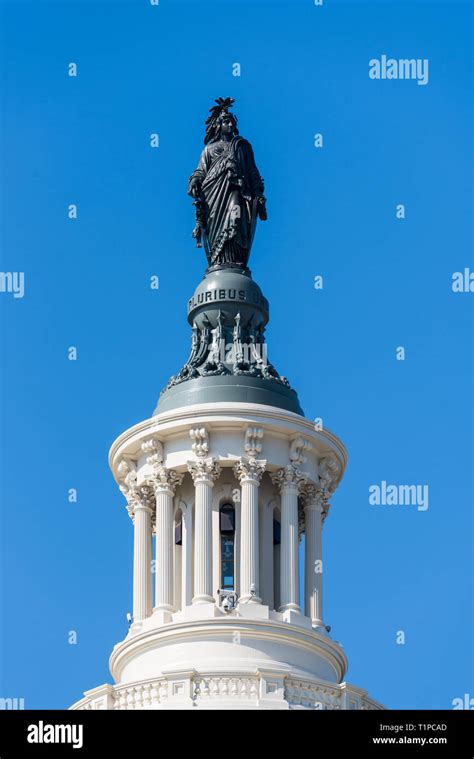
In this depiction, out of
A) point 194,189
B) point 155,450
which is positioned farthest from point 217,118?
point 155,450

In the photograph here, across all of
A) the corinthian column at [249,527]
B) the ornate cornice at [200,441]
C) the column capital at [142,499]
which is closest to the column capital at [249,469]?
the corinthian column at [249,527]

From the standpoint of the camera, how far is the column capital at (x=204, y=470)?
312 ft

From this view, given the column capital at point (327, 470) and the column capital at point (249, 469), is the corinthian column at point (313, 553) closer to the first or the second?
the column capital at point (327, 470)

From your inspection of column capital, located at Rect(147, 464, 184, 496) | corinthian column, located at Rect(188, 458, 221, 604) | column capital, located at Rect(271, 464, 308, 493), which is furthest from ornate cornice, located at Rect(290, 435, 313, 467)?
column capital, located at Rect(147, 464, 184, 496)

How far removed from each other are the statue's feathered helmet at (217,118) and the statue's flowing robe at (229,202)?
1003mm

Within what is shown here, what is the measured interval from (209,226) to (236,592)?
14187 millimetres

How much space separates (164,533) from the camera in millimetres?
94812

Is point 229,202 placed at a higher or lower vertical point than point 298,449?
higher

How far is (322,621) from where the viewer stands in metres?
95.6

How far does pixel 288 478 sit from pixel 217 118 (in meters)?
14.5

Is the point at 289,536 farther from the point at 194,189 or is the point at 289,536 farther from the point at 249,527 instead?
the point at 194,189
